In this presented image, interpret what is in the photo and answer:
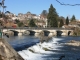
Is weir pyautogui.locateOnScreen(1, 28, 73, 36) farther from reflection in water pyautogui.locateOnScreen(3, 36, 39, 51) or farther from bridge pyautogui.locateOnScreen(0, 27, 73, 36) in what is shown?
reflection in water pyautogui.locateOnScreen(3, 36, 39, 51)

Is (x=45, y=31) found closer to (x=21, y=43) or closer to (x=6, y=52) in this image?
(x=21, y=43)

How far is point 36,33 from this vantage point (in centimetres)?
10362

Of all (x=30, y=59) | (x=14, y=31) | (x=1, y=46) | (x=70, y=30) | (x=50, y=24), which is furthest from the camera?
(x=50, y=24)

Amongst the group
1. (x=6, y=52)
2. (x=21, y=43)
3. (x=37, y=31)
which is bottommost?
(x=37, y=31)

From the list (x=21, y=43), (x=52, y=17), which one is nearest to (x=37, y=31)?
(x=52, y=17)

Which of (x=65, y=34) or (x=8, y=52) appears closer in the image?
(x=8, y=52)

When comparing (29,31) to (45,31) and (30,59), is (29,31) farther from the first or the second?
(30,59)

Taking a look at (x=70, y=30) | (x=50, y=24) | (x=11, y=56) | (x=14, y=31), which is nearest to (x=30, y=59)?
(x=11, y=56)

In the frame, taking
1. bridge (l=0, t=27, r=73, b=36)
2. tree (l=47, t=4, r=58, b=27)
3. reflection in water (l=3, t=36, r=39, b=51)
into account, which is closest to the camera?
reflection in water (l=3, t=36, r=39, b=51)

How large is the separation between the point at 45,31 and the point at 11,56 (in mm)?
97283

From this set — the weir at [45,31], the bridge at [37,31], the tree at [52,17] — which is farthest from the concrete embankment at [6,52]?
the tree at [52,17]

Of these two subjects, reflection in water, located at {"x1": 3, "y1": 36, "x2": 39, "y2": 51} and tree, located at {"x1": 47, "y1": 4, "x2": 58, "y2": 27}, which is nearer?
reflection in water, located at {"x1": 3, "y1": 36, "x2": 39, "y2": 51}

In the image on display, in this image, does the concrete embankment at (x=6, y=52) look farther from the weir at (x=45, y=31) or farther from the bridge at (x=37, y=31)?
the weir at (x=45, y=31)

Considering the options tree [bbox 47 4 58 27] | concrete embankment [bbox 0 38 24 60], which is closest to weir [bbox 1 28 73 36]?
tree [bbox 47 4 58 27]
